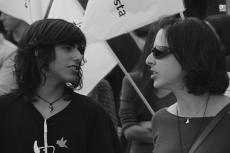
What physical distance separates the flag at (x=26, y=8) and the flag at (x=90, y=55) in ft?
1.28

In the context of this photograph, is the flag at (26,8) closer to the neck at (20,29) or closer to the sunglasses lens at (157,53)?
the neck at (20,29)

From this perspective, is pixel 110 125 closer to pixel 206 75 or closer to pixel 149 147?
pixel 206 75

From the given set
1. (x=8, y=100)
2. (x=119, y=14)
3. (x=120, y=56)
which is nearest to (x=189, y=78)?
(x=8, y=100)

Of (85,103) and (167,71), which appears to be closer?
(167,71)

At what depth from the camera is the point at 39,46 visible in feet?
11.6

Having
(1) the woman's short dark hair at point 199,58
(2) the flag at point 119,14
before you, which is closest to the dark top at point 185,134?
(1) the woman's short dark hair at point 199,58

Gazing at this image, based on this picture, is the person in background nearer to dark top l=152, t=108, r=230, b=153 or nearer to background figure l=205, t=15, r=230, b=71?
dark top l=152, t=108, r=230, b=153

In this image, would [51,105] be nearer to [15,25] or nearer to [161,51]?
[161,51]

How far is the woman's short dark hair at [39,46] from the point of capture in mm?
3514

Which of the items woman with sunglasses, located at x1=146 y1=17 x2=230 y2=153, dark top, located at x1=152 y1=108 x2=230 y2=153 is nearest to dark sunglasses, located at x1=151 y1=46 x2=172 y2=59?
woman with sunglasses, located at x1=146 y1=17 x2=230 y2=153

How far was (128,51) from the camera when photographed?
623cm

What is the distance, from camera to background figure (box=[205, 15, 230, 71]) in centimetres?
401

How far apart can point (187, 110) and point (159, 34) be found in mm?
484

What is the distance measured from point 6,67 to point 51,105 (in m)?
1.82
